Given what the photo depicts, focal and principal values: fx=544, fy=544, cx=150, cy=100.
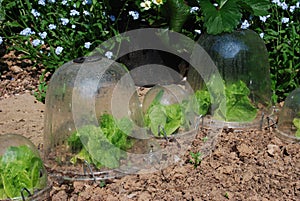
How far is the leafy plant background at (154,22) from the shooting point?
426 cm

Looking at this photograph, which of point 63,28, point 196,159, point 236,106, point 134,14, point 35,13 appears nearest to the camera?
point 196,159

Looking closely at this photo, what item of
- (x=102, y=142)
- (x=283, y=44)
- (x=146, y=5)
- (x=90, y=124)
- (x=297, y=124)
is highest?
(x=146, y=5)

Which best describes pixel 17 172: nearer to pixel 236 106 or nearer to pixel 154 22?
pixel 236 106

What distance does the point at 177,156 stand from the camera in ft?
11.5

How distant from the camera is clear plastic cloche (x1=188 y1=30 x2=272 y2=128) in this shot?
156 inches

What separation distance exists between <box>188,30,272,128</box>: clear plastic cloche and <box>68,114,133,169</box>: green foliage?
0.89 m

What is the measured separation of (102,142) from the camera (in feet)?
10.7

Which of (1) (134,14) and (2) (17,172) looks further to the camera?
(1) (134,14)

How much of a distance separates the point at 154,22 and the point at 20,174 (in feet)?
7.47

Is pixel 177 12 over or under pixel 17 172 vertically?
over

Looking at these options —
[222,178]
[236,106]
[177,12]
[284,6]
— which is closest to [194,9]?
[177,12]

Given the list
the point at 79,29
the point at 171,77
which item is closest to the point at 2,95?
the point at 79,29

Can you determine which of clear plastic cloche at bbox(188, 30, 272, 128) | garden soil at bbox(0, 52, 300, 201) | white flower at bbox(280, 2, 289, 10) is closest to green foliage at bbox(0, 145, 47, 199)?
garden soil at bbox(0, 52, 300, 201)

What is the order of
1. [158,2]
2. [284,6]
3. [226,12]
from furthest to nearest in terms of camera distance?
1. [158,2]
2. [284,6]
3. [226,12]
